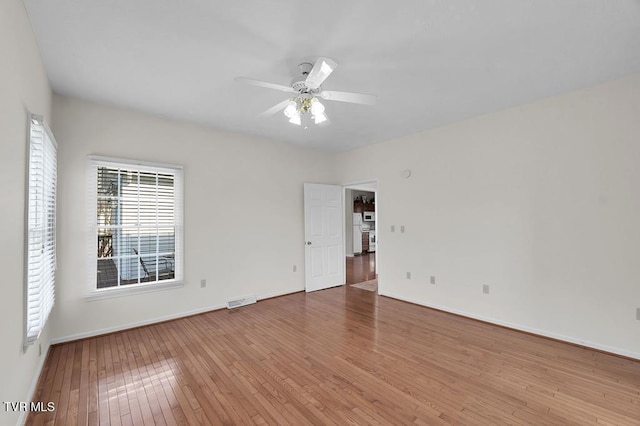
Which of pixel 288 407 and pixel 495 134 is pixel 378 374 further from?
pixel 495 134

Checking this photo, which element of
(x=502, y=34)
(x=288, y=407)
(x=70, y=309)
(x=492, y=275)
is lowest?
(x=288, y=407)

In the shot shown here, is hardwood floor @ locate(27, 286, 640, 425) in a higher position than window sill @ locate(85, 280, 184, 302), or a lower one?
lower

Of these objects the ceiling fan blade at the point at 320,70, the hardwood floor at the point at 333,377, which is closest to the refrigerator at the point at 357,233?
the hardwood floor at the point at 333,377

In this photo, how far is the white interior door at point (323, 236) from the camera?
5.18 m

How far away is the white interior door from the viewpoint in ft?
17.0

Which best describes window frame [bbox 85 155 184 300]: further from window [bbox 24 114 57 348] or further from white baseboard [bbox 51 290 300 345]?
window [bbox 24 114 57 348]

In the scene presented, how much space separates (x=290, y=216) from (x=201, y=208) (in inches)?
61.3

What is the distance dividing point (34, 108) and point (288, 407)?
2.93m

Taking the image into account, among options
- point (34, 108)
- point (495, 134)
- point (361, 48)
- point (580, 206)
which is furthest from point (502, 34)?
point (34, 108)

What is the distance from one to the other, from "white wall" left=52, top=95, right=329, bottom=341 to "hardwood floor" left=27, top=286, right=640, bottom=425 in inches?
14.2

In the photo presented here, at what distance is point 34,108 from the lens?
7.00 feet

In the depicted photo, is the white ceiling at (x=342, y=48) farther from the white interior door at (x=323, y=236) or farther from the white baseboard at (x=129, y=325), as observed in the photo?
the white baseboard at (x=129, y=325)

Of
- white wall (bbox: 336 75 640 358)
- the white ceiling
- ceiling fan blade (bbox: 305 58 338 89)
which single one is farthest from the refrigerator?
ceiling fan blade (bbox: 305 58 338 89)

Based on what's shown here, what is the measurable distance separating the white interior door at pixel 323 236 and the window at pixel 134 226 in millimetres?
2187
